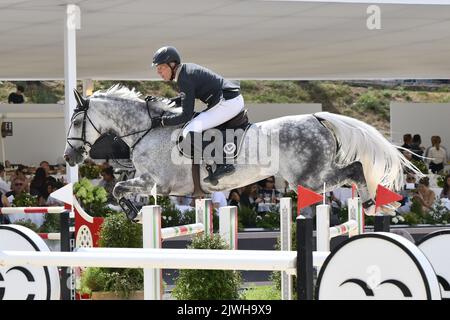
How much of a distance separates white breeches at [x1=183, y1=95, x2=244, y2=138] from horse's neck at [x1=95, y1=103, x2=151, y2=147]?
39cm

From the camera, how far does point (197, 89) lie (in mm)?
6457

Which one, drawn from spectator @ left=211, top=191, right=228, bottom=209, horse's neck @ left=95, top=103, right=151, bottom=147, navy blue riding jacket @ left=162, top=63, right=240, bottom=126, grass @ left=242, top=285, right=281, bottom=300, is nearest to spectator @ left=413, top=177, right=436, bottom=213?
spectator @ left=211, top=191, right=228, bottom=209

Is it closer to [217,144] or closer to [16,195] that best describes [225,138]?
[217,144]

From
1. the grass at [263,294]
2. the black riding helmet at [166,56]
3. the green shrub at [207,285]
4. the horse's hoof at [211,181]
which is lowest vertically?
the grass at [263,294]

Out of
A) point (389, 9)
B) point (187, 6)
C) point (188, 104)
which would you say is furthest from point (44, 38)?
point (188, 104)

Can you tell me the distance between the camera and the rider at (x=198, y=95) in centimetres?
636

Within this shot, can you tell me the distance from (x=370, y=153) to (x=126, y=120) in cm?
164

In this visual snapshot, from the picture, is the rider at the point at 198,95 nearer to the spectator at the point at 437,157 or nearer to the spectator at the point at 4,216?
the spectator at the point at 4,216

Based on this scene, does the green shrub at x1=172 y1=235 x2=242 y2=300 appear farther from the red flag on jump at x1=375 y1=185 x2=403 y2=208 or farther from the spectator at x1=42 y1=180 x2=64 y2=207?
the spectator at x1=42 y1=180 x2=64 y2=207

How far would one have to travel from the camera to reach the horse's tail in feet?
21.3

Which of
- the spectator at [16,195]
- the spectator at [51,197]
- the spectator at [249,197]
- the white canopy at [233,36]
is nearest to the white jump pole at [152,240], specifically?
the spectator at [16,195]

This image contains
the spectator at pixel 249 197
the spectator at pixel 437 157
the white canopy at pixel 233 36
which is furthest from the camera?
the spectator at pixel 437 157
